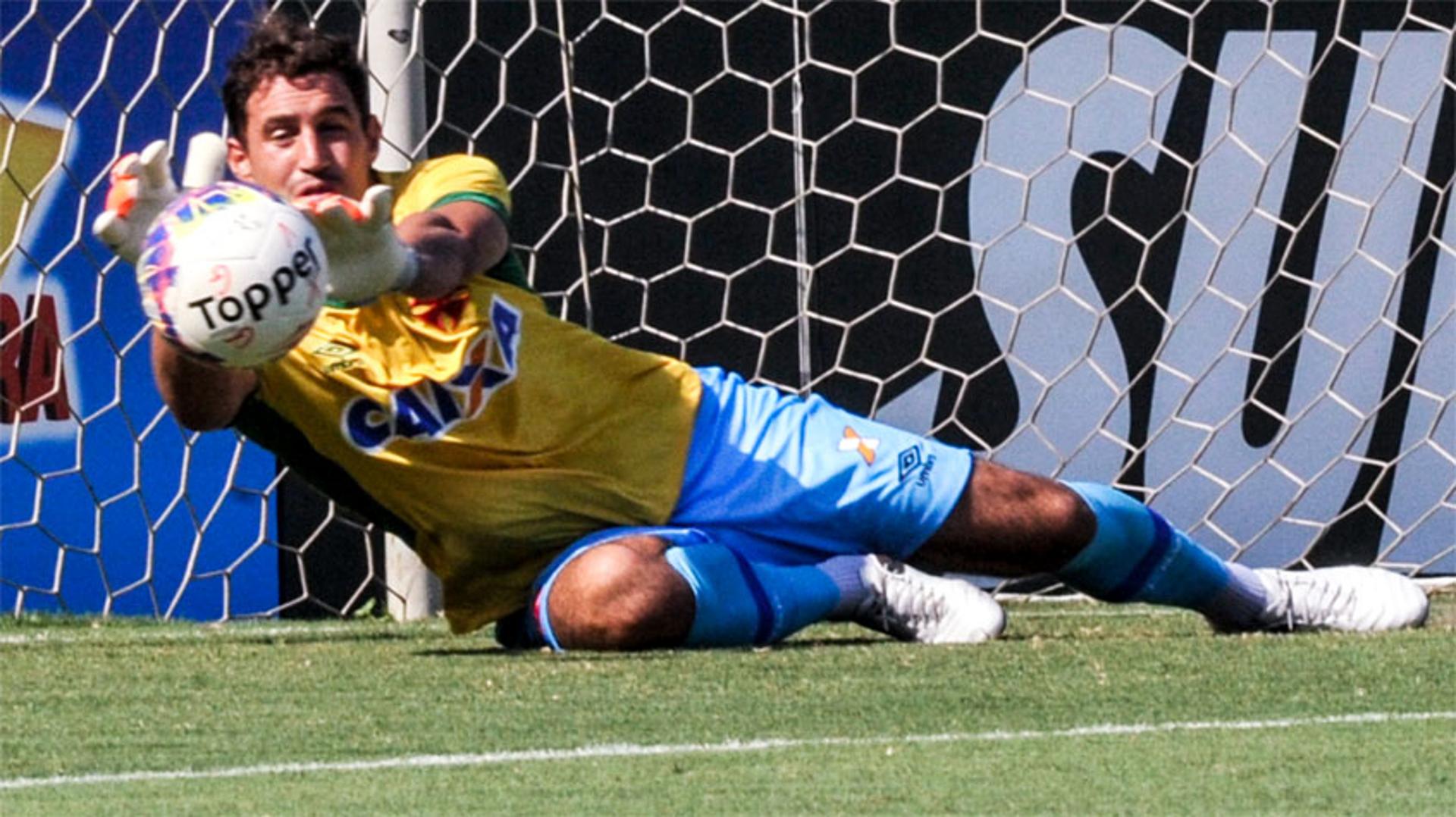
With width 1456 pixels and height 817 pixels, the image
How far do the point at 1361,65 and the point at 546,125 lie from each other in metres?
1.68

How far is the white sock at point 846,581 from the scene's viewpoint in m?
4.02

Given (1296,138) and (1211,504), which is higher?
(1296,138)

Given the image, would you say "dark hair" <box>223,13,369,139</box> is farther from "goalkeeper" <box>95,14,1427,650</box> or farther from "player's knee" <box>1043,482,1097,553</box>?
"player's knee" <box>1043,482,1097,553</box>

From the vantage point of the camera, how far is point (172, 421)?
5.06 meters

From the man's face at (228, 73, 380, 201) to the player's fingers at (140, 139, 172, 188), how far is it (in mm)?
381

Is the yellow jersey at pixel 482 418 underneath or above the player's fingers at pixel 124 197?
underneath

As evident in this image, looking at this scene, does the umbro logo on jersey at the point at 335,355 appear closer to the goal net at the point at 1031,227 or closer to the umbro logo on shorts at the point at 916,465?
the umbro logo on shorts at the point at 916,465

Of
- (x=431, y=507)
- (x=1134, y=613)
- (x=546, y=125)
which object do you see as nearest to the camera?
(x=431, y=507)

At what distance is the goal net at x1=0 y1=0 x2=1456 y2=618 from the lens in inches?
209

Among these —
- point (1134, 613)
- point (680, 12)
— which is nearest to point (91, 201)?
point (680, 12)

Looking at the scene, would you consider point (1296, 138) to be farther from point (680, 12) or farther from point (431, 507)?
point (431, 507)

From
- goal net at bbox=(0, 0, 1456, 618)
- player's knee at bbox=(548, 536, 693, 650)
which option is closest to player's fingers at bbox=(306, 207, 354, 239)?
player's knee at bbox=(548, 536, 693, 650)

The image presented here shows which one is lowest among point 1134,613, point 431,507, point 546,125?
point 1134,613

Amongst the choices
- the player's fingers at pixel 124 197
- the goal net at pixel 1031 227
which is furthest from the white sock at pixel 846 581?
the goal net at pixel 1031 227
